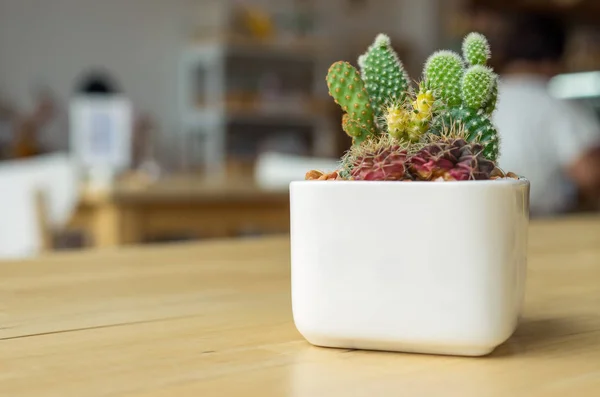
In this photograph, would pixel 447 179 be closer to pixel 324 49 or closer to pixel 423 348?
pixel 423 348

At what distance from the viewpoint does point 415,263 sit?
439 mm

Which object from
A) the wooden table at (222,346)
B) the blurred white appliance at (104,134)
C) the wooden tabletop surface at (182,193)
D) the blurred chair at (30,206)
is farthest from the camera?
the blurred white appliance at (104,134)

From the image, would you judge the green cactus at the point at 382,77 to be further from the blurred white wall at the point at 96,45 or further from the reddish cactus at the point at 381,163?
the blurred white wall at the point at 96,45

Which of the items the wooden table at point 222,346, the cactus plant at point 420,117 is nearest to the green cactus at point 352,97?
the cactus plant at point 420,117

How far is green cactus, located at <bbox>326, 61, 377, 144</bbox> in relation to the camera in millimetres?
473

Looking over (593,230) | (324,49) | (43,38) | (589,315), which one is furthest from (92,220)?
(324,49)

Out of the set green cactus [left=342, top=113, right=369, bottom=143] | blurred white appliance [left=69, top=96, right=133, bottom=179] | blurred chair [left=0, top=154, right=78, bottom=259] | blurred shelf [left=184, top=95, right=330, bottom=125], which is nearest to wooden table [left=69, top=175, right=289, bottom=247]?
blurred chair [left=0, top=154, right=78, bottom=259]

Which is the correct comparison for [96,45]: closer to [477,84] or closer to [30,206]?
[30,206]

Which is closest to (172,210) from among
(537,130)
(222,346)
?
(537,130)

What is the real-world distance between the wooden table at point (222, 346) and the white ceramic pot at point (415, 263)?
0.01 meters

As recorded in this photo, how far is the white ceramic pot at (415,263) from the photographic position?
432 mm

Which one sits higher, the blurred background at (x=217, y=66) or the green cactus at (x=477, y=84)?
the blurred background at (x=217, y=66)

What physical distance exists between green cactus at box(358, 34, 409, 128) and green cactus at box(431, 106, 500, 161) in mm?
31

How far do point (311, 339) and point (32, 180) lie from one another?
64.8 inches
